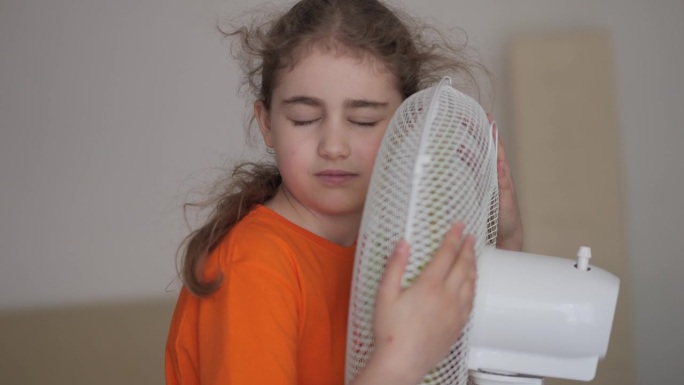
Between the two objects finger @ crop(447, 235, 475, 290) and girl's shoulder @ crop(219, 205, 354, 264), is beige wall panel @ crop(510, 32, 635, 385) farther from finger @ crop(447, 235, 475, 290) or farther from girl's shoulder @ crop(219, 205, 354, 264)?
finger @ crop(447, 235, 475, 290)

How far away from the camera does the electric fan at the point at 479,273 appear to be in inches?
40.1

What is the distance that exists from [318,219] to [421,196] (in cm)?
52

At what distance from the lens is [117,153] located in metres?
3.31

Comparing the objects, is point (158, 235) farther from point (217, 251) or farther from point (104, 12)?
point (217, 251)

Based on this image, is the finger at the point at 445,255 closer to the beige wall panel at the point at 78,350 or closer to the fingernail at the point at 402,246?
the fingernail at the point at 402,246

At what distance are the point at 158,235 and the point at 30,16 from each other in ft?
3.11

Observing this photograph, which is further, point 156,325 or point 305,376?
point 156,325

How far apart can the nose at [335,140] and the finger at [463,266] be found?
Result: 1.24 ft

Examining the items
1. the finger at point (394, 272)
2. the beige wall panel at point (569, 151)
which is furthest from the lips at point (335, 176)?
the beige wall panel at point (569, 151)

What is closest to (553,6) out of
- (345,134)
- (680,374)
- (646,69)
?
(646,69)

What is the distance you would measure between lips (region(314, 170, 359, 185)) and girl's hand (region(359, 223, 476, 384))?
403mm

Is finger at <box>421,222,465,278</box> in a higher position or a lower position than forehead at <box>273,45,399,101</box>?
lower

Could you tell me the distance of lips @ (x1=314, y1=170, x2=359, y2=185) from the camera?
1.43 meters

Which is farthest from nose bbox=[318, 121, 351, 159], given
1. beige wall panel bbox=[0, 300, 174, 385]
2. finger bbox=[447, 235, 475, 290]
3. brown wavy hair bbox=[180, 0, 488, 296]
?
beige wall panel bbox=[0, 300, 174, 385]
